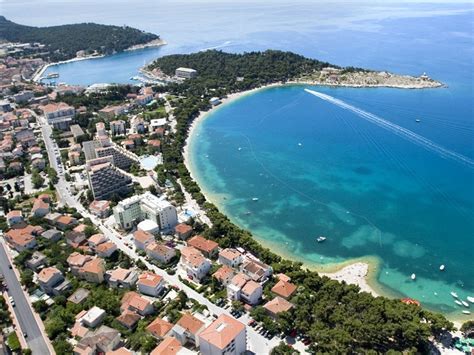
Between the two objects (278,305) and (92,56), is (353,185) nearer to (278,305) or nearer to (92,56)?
(278,305)

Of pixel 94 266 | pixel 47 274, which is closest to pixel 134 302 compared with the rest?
pixel 94 266

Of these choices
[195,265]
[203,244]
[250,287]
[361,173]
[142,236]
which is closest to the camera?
[250,287]

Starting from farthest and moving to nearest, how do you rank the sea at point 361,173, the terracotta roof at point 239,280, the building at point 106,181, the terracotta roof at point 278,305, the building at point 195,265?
1. the building at point 106,181
2. the sea at point 361,173
3. the building at point 195,265
4. the terracotta roof at point 239,280
5. the terracotta roof at point 278,305

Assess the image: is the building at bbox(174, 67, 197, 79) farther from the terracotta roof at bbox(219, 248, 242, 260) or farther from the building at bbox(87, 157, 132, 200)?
the terracotta roof at bbox(219, 248, 242, 260)

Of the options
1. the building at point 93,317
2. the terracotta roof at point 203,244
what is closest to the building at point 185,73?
the terracotta roof at point 203,244

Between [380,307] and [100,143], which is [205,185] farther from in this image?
[380,307]

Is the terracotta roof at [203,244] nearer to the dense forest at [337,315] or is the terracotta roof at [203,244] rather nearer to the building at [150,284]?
the dense forest at [337,315]
